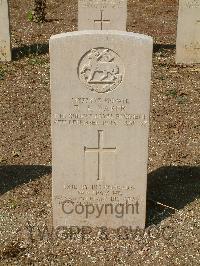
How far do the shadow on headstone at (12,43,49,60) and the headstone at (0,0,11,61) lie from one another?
0.27 m

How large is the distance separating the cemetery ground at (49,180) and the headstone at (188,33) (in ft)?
0.90

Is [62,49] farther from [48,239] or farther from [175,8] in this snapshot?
[175,8]

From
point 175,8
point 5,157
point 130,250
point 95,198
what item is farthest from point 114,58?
point 175,8

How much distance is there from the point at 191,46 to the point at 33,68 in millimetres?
3090

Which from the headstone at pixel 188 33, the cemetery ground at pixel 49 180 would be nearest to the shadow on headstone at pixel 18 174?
the cemetery ground at pixel 49 180

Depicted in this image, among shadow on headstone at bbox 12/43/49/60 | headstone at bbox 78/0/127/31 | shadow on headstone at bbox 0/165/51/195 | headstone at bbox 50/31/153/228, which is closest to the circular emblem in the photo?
headstone at bbox 50/31/153/228

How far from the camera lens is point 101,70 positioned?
13.6 feet

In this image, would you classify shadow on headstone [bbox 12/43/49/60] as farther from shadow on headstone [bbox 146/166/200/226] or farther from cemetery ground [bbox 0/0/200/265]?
shadow on headstone [bbox 146/166/200/226]

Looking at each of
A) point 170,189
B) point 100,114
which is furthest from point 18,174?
point 100,114

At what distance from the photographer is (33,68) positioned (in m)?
9.50

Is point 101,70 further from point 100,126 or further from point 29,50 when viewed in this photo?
point 29,50

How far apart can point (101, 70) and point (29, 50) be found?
21.9 ft

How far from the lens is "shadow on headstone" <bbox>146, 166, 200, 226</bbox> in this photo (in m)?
4.97

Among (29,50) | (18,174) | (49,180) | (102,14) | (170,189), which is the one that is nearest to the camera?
(170,189)
